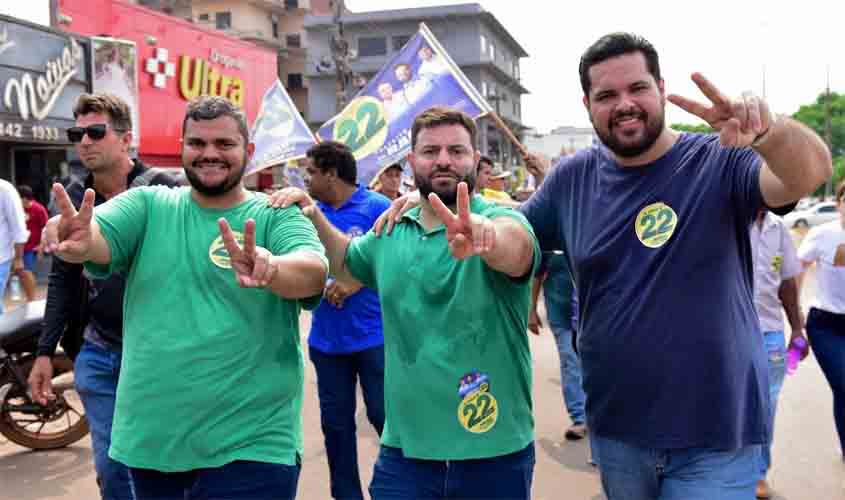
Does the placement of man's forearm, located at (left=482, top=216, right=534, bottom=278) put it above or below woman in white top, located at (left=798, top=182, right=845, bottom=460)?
above

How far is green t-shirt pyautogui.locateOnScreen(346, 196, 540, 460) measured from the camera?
2703 millimetres

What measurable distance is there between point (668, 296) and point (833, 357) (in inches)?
123

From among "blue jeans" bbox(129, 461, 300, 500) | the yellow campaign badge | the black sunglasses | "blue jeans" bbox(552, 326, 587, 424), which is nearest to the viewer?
"blue jeans" bbox(129, 461, 300, 500)

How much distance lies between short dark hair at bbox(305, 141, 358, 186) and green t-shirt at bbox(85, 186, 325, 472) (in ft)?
6.85

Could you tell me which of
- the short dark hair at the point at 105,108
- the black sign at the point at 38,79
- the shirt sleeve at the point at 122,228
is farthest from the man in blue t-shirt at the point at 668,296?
the black sign at the point at 38,79


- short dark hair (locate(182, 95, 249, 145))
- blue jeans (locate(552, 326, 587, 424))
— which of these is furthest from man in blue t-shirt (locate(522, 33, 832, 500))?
blue jeans (locate(552, 326, 587, 424))

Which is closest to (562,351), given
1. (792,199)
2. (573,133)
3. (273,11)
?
(792,199)

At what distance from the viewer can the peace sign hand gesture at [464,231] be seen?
96.1 inches

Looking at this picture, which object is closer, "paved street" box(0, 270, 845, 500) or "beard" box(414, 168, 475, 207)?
"beard" box(414, 168, 475, 207)

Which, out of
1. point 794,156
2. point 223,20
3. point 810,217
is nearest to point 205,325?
point 794,156

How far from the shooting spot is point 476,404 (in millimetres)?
2719

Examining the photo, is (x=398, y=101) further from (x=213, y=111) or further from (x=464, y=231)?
(x=464, y=231)

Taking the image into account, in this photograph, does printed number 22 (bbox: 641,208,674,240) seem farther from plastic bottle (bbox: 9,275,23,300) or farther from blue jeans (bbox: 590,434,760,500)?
plastic bottle (bbox: 9,275,23,300)

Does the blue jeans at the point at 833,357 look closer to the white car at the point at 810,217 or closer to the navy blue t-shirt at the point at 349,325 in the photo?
the navy blue t-shirt at the point at 349,325
